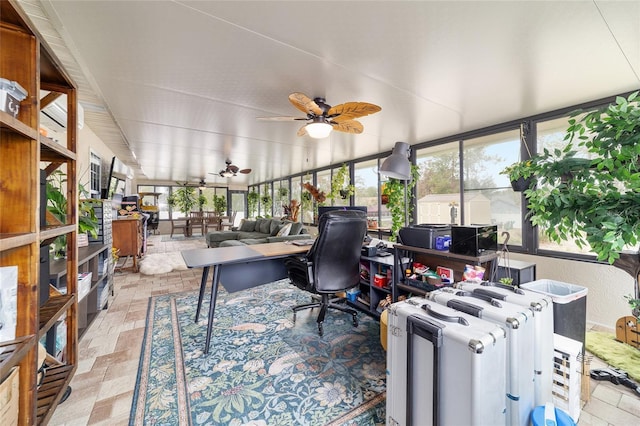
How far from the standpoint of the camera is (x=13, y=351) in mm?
895

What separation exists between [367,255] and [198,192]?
36.2 ft

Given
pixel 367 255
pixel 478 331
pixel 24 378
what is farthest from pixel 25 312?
pixel 367 255

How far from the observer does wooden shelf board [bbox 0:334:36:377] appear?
0.83m

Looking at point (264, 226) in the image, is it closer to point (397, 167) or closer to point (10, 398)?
point (397, 167)

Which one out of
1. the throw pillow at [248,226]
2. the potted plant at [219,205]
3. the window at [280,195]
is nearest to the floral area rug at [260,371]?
the throw pillow at [248,226]

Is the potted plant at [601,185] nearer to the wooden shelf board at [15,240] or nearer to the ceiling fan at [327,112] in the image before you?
the ceiling fan at [327,112]

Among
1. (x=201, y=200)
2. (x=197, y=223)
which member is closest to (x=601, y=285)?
(x=197, y=223)

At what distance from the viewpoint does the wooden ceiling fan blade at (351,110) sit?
2.15 m

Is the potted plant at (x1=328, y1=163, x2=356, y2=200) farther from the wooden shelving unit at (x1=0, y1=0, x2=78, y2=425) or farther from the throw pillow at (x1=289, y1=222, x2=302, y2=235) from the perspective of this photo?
the wooden shelving unit at (x1=0, y1=0, x2=78, y2=425)

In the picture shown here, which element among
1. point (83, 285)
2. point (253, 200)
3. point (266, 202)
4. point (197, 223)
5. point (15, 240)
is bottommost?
point (83, 285)

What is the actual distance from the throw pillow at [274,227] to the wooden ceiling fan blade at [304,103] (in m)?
4.03

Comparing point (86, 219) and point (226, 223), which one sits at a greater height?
point (86, 219)

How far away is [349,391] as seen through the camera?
1.64 metres

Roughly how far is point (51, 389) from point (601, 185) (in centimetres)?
301
